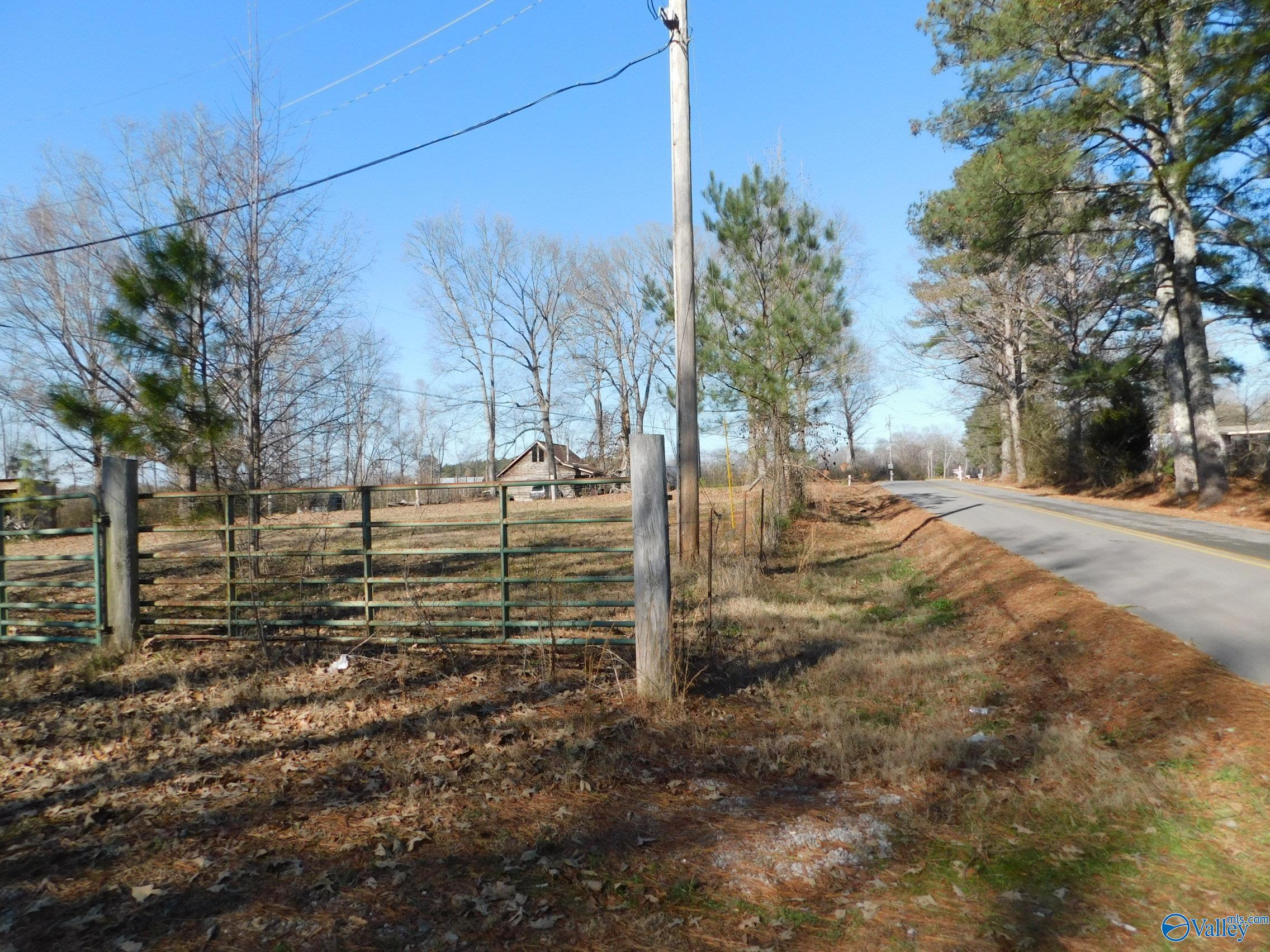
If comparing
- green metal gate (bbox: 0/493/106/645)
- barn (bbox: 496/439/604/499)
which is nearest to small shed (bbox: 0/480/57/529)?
green metal gate (bbox: 0/493/106/645)

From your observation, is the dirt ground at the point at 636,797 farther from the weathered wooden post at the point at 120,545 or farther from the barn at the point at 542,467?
the barn at the point at 542,467

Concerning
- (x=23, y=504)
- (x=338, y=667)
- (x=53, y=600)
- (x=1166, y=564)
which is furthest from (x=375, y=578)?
(x=1166, y=564)

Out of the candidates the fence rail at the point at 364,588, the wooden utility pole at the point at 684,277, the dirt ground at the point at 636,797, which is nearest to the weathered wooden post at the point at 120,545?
the fence rail at the point at 364,588

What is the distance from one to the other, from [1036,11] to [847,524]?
12.9 meters

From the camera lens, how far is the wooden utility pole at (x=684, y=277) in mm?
12469

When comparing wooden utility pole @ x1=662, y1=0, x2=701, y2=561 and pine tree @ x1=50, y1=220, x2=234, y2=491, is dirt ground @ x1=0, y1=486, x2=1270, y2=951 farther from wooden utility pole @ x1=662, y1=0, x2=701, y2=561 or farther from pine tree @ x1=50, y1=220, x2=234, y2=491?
wooden utility pole @ x1=662, y1=0, x2=701, y2=561

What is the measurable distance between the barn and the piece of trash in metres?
44.0

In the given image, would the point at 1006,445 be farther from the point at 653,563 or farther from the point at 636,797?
the point at 636,797

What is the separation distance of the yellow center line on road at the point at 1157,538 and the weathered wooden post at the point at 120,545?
43.5 ft

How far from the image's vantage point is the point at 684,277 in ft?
41.0

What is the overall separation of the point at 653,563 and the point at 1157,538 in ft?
36.3

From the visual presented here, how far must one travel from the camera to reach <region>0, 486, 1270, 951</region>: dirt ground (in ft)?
11.7

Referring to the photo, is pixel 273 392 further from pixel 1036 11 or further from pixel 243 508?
pixel 1036 11

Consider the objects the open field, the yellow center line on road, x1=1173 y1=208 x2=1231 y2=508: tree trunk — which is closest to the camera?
the open field
